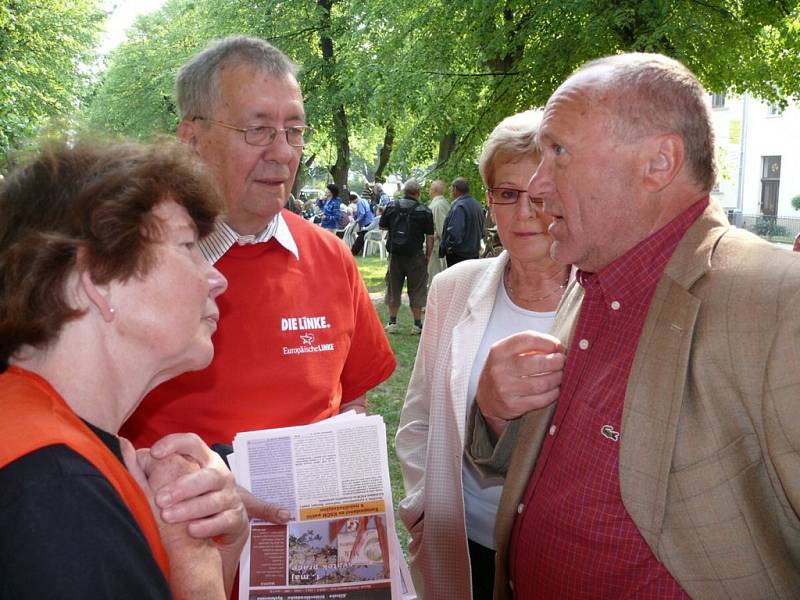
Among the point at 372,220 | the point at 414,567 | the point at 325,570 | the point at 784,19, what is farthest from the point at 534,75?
the point at 372,220

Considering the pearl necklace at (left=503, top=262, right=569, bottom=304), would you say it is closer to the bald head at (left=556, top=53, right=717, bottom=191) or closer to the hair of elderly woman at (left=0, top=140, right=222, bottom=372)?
the bald head at (left=556, top=53, right=717, bottom=191)

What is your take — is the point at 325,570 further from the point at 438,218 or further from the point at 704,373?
the point at 438,218

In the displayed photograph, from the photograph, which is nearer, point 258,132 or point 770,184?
point 258,132

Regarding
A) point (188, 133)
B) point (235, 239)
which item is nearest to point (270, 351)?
point (235, 239)

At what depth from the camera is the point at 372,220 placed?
22656 mm

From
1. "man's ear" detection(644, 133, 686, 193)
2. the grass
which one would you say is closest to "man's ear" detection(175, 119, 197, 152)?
"man's ear" detection(644, 133, 686, 193)

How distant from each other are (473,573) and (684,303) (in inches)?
54.8

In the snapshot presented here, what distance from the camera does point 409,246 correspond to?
11000mm

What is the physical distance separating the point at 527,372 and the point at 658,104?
2.56 feet

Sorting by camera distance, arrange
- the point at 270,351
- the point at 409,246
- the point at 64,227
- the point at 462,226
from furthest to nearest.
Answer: the point at 409,246, the point at 462,226, the point at 270,351, the point at 64,227

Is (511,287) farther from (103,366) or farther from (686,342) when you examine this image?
(103,366)

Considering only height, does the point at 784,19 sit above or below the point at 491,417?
above

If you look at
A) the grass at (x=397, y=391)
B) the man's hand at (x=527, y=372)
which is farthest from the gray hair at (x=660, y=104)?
the grass at (x=397, y=391)

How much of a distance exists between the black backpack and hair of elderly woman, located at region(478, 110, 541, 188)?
813cm
